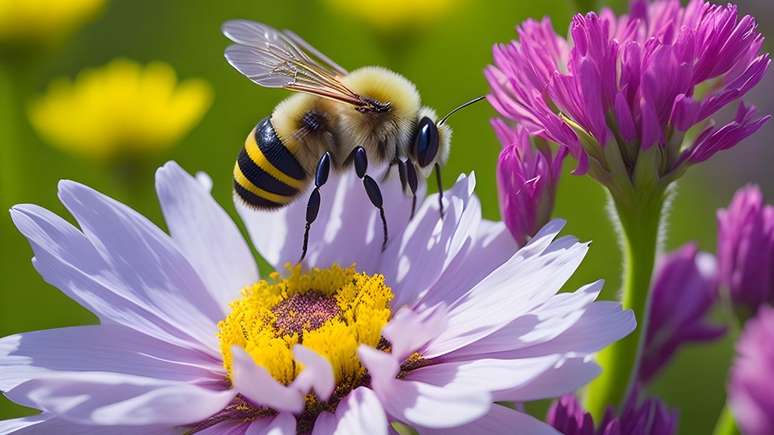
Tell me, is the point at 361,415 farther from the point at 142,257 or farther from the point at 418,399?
the point at 142,257

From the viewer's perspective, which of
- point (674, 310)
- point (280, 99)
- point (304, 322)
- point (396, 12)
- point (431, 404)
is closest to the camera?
point (431, 404)

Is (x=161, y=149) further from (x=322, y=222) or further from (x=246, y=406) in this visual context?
(x=246, y=406)

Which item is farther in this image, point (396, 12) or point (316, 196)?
point (396, 12)

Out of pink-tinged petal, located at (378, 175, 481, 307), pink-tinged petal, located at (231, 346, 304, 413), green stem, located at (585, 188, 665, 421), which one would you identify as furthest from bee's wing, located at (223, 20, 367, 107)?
pink-tinged petal, located at (231, 346, 304, 413)

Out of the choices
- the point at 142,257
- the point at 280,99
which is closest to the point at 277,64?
the point at 142,257

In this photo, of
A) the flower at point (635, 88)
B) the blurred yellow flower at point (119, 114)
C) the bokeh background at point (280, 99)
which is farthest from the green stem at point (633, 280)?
the blurred yellow flower at point (119, 114)

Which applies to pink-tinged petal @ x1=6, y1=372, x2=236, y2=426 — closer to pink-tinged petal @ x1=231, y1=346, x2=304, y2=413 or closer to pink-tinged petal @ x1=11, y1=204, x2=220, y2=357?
pink-tinged petal @ x1=231, y1=346, x2=304, y2=413

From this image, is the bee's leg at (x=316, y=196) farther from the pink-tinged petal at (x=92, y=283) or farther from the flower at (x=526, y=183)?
the flower at (x=526, y=183)
